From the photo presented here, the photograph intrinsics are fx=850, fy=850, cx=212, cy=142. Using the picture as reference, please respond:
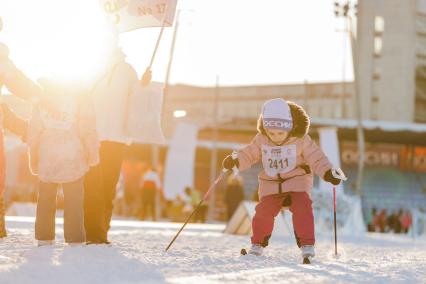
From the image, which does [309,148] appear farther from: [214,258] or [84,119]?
[84,119]

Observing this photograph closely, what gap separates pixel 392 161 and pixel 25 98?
37915 millimetres

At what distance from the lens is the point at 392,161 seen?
41938 mm

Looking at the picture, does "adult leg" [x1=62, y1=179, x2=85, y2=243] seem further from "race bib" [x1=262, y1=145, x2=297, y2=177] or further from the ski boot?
the ski boot

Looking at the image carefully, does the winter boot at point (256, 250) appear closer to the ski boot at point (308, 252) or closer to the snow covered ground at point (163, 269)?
the snow covered ground at point (163, 269)

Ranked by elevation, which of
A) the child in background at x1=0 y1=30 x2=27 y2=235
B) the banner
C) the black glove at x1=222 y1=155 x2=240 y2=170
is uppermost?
the banner

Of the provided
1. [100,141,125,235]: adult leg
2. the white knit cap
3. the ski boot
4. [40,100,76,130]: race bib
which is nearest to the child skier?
the white knit cap

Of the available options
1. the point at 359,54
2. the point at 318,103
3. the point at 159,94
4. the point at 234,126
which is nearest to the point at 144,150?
the point at 234,126

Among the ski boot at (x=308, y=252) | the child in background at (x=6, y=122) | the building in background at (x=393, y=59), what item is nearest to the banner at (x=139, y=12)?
the child in background at (x=6, y=122)

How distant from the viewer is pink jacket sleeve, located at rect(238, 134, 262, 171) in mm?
5789

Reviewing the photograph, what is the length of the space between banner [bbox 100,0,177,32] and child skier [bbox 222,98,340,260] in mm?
1151

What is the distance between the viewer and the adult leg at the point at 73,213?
5207 mm

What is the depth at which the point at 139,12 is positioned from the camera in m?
6.09

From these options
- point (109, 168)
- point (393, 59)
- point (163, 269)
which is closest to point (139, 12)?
point (109, 168)

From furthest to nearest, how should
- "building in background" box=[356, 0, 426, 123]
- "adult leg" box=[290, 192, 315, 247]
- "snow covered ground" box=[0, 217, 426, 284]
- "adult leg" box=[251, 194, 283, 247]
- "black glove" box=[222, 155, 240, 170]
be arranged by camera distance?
"building in background" box=[356, 0, 426, 123], "black glove" box=[222, 155, 240, 170], "adult leg" box=[251, 194, 283, 247], "adult leg" box=[290, 192, 315, 247], "snow covered ground" box=[0, 217, 426, 284]
